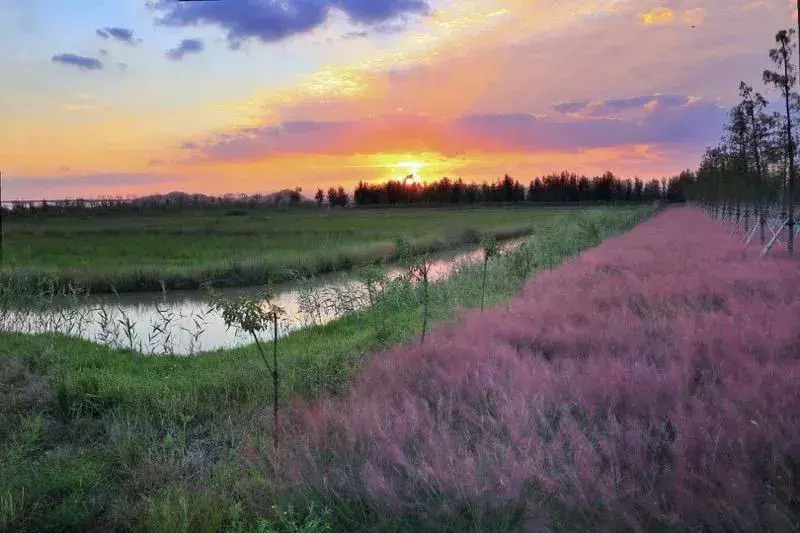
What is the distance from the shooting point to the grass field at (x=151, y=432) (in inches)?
171

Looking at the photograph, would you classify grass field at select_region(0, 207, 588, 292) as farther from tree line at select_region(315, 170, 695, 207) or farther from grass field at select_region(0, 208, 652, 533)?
tree line at select_region(315, 170, 695, 207)

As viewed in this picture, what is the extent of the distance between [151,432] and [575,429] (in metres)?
4.26

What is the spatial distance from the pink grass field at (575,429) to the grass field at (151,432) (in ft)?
1.59

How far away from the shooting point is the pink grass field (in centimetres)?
355

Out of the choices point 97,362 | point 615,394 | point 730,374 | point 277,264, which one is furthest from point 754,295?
point 277,264

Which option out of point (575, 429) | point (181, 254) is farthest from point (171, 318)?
point (575, 429)

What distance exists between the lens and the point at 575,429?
4203 millimetres

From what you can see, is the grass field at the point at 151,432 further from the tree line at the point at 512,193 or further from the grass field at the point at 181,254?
the tree line at the point at 512,193

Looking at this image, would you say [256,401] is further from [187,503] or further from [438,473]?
[438,473]

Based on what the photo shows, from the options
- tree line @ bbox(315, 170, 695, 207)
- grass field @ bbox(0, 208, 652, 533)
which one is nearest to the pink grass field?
grass field @ bbox(0, 208, 652, 533)

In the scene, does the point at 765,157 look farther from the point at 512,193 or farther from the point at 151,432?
the point at 512,193

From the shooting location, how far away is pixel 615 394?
493 cm

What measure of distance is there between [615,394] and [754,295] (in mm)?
5162

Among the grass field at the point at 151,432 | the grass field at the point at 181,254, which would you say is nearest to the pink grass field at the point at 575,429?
the grass field at the point at 151,432
